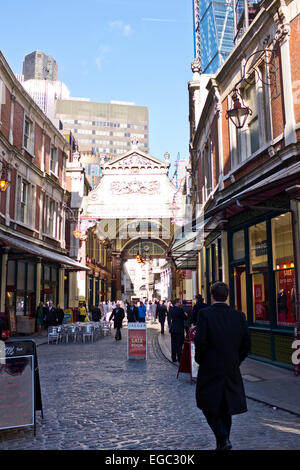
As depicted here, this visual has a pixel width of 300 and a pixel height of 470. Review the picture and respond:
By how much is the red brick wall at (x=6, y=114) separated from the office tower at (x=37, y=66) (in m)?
142

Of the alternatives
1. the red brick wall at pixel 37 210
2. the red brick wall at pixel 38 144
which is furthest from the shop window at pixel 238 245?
the red brick wall at pixel 38 144

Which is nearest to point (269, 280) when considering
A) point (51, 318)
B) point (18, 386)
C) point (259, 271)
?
point (259, 271)

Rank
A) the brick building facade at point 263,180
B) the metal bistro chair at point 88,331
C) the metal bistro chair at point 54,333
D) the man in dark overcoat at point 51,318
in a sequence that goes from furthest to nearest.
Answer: the man in dark overcoat at point 51,318
the metal bistro chair at point 88,331
the metal bistro chair at point 54,333
the brick building facade at point 263,180

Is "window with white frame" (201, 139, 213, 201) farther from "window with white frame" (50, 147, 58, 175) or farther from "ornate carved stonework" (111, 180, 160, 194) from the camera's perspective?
"window with white frame" (50, 147, 58, 175)

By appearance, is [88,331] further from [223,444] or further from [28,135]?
[223,444]

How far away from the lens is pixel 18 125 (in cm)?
1988

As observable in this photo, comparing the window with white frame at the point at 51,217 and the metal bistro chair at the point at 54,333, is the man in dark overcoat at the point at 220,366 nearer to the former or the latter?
the metal bistro chair at the point at 54,333

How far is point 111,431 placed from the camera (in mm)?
5285

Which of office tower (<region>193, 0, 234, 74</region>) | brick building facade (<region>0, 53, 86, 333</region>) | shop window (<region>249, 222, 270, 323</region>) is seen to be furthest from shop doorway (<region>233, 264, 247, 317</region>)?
office tower (<region>193, 0, 234, 74</region>)

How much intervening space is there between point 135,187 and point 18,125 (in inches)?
370

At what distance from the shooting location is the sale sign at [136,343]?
40.1 ft

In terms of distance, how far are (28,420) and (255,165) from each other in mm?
8608

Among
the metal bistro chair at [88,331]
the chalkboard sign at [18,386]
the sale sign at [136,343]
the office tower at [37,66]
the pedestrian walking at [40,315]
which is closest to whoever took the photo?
the chalkboard sign at [18,386]
